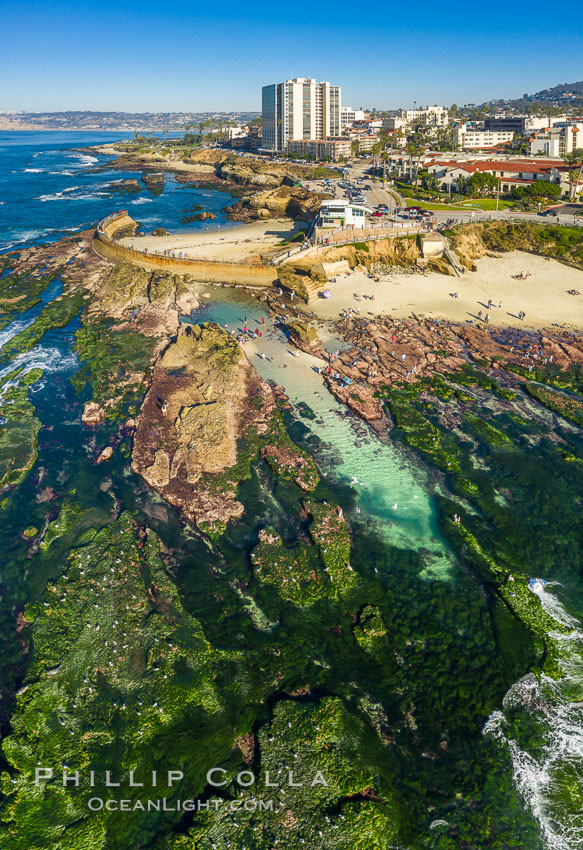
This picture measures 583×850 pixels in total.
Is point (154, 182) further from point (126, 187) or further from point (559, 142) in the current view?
point (559, 142)

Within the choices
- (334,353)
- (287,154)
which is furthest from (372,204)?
(287,154)

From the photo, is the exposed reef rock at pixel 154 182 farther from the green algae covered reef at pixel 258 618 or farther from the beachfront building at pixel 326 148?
the green algae covered reef at pixel 258 618

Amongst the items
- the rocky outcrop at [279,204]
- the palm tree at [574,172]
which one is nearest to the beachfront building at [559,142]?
the palm tree at [574,172]

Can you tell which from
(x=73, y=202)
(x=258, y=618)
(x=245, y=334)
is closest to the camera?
(x=258, y=618)

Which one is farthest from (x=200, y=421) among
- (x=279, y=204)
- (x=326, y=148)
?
(x=326, y=148)

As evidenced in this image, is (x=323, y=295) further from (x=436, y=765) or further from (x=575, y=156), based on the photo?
(x=575, y=156)

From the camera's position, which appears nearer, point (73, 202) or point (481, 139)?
point (73, 202)
